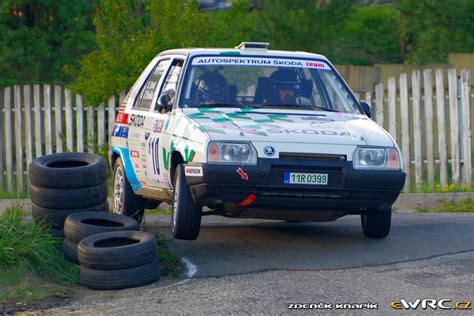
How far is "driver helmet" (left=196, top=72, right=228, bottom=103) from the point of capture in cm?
1016

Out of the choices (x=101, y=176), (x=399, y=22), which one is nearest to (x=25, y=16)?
(x=399, y=22)

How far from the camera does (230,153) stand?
8.88 meters

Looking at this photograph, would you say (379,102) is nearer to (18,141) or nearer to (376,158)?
(18,141)

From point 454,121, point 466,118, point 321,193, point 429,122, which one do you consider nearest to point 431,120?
point 429,122

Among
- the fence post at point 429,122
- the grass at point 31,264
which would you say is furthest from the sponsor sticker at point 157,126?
the fence post at point 429,122

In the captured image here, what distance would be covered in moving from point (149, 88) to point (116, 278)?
3680 millimetres

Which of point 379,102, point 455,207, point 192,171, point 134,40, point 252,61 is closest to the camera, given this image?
point 192,171

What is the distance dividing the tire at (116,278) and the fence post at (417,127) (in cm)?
821

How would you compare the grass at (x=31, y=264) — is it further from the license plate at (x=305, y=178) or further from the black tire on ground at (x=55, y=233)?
the license plate at (x=305, y=178)

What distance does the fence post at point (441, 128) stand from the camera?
1562 cm

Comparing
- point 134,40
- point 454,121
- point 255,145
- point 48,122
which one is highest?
point 134,40

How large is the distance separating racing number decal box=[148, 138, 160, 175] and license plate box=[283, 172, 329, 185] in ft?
5.66

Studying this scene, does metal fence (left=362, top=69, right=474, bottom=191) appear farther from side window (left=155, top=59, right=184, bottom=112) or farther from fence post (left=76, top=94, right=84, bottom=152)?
side window (left=155, top=59, right=184, bottom=112)

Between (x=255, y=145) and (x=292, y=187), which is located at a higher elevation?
(x=255, y=145)
